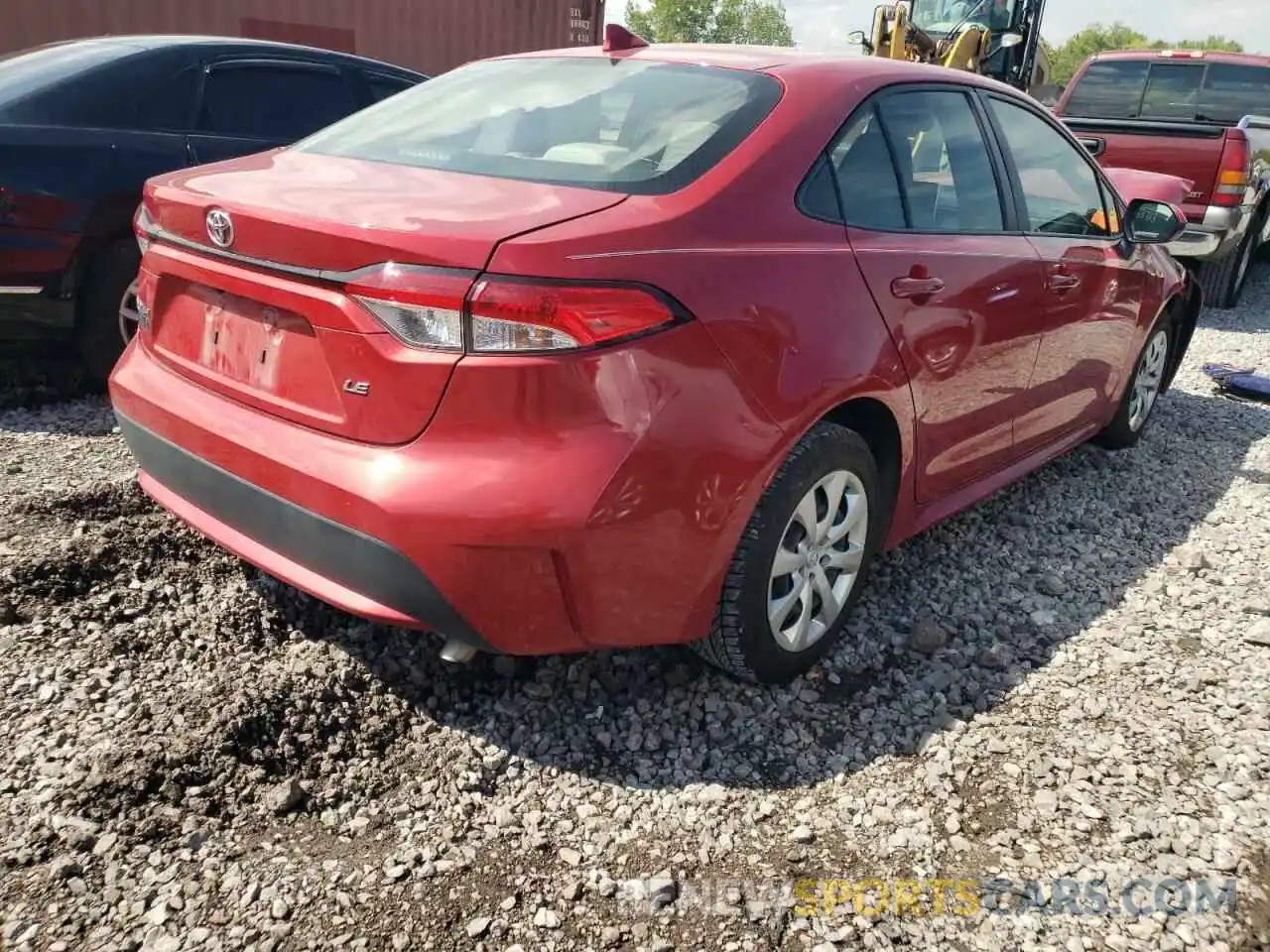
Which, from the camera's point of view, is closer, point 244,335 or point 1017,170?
point 244,335

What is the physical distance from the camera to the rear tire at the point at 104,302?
4.35m

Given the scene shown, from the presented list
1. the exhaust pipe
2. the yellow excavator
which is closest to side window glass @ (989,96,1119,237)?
the exhaust pipe

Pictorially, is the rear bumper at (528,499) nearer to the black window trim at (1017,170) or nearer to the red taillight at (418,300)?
the red taillight at (418,300)

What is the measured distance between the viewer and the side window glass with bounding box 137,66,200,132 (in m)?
4.54

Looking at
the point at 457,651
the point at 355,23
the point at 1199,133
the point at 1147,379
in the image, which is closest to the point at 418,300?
the point at 457,651

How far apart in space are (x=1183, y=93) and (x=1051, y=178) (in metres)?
6.78

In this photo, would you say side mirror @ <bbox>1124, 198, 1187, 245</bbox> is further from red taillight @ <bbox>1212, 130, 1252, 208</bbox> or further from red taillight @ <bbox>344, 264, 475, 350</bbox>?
red taillight @ <bbox>1212, 130, 1252, 208</bbox>

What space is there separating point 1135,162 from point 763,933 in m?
7.94

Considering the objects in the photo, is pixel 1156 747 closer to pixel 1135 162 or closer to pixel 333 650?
pixel 333 650

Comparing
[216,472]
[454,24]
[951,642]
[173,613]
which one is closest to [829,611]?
[951,642]

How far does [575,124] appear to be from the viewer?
268 centimetres

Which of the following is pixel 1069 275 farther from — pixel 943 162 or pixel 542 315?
pixel 542 315

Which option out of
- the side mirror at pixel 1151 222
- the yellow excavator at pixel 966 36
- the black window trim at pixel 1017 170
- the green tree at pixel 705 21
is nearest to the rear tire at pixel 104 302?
the black window trim at pixel 1017 170

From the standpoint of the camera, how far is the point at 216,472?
95.3 inches
